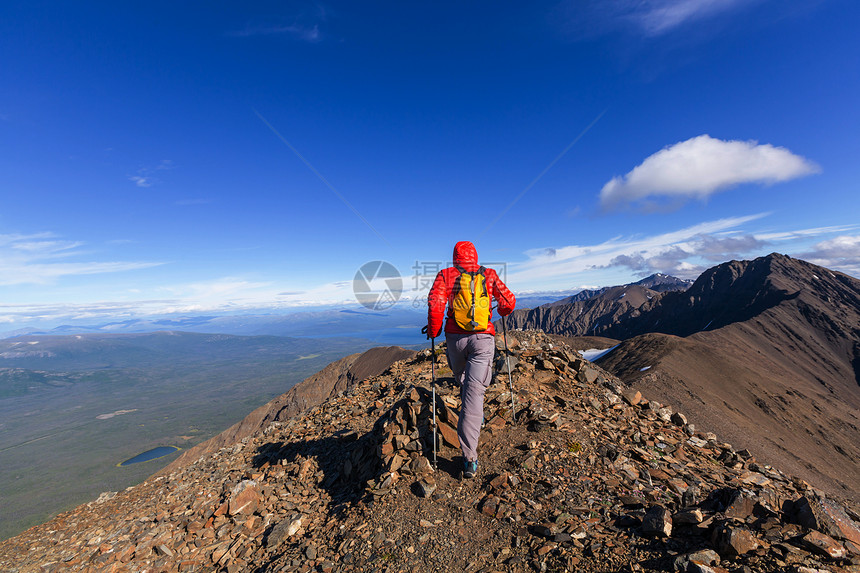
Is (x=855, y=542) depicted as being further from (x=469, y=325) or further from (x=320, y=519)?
(x=320, y=519)

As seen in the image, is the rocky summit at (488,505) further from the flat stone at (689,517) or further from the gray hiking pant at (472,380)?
the gray hiking pant at (472,380)

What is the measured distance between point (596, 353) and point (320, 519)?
86710mm

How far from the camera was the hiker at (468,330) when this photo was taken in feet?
19.9

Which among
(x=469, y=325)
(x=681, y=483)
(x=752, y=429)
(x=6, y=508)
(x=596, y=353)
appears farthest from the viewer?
(x=6, y=508)

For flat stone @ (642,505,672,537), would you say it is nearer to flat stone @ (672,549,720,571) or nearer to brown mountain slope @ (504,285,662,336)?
flat stone @ (672,549,720,571)

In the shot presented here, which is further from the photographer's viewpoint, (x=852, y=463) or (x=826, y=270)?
(x=826, y=270)

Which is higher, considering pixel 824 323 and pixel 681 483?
pixel 681 483

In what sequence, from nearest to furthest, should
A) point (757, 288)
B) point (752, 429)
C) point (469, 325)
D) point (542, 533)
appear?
point (542, 533) < point (469, 325) < point (752, 429) < point (757, 288)

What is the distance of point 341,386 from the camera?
163 ft

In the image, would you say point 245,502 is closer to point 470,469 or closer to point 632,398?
point 470,469

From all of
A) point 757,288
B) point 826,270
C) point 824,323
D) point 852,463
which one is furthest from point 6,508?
point 826,270

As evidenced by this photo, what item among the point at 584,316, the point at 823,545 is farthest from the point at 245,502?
the point at 584,316

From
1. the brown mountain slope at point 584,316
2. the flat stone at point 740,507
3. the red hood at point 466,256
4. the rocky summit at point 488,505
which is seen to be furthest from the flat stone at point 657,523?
the brown mountain slope at point 584,316

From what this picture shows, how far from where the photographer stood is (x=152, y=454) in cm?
13238
